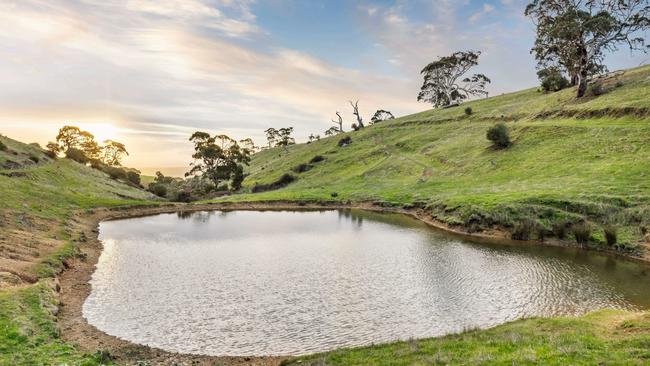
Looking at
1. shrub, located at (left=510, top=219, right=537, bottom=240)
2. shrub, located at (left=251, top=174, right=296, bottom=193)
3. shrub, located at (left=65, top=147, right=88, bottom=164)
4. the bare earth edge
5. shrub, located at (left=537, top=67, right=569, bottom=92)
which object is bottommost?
the bare earth edge

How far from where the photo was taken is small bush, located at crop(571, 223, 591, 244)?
1462 inches

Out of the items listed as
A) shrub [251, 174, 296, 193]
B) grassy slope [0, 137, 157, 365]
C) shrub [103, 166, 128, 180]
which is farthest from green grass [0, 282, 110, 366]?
shrub [103, 166, 128, 180]

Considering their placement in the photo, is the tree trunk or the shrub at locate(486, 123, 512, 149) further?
the tree trunk

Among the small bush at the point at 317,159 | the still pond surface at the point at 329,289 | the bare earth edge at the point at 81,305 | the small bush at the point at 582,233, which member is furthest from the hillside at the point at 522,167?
the still pond surface at the point at 329,289

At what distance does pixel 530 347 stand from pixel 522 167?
180 feet

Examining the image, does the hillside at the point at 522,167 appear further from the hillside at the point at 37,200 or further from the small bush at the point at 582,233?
the hillside at the point at 37,200

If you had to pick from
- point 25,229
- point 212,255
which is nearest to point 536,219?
point 212,255

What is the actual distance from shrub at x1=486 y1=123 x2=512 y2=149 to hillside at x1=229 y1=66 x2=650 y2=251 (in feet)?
6.90

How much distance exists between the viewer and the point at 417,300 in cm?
2420

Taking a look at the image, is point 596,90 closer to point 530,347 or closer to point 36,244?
point 530,347

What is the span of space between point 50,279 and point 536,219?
44375 millimetres

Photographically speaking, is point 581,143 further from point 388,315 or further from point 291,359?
point 291,359

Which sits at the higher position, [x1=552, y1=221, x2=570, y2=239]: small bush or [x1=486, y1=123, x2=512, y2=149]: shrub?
[x1=486, y1=123, x2=512, y2=149]: shrub

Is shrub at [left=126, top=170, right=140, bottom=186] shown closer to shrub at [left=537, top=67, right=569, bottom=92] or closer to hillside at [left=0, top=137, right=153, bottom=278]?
hillside at [left=0, top=137, right=153, bottom=278]
